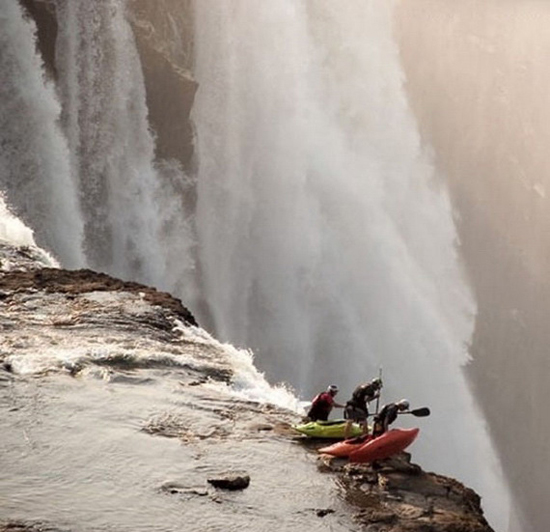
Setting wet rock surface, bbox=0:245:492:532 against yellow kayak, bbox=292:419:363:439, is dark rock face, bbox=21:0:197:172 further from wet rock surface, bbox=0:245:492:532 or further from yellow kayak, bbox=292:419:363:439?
yellow kayak, bbox=292:419:363:439

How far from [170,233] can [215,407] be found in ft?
57.4

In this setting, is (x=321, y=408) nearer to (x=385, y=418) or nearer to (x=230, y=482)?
(x=385, y=418)

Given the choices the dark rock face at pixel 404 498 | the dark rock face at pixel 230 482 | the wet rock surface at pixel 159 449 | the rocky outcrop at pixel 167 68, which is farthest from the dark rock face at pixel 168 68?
the dark rock face at pixel 230 482

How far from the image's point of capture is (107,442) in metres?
11.7

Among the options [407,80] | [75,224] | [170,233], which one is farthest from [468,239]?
[75,224]

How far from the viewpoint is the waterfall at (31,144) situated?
1022 inches

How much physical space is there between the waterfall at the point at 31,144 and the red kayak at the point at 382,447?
16239 millimetres

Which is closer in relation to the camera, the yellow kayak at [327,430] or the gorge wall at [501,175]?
the yellow kayak at [327,430]

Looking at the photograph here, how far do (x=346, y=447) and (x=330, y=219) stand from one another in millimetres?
25075

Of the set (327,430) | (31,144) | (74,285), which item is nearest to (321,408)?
(327,430)

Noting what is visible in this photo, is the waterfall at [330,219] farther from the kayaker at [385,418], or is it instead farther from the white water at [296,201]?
the kayaker at [385,418]

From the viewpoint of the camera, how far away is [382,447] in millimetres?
11211

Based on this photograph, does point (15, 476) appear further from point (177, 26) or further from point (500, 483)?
point (500, 483)

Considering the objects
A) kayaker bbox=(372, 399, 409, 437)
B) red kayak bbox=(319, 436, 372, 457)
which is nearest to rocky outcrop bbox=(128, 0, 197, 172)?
red kayak bbox=(319, 436, 372, 457)
